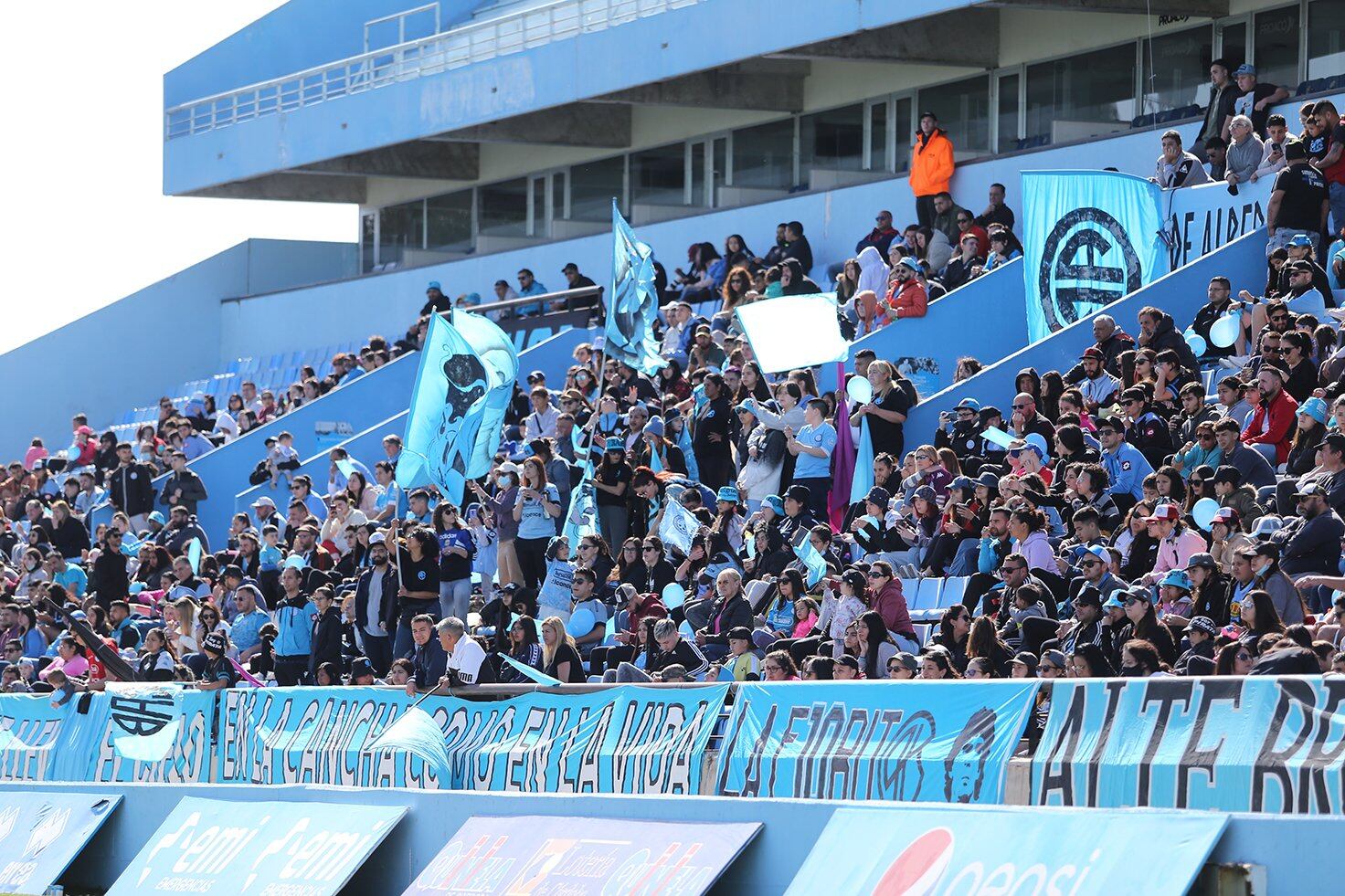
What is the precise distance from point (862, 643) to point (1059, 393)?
12.4ft

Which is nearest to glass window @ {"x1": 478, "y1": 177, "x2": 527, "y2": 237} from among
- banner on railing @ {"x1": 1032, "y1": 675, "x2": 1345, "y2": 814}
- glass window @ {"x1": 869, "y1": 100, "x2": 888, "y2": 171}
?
glass window @ {"x1": 869, "y1": 100, "x2": 888, "y2": 171}

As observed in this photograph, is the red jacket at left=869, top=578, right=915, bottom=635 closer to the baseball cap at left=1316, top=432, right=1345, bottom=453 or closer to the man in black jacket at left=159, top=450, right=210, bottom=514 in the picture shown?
the baseball cap at left=1316, top=432, right=1345, bottom=453

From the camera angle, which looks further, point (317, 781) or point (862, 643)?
point (317, 781)

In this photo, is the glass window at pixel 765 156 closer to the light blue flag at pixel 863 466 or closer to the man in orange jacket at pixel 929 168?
the man in orange jacket at pixel 929 168

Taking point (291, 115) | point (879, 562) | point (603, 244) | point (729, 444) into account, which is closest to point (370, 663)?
point (729, 444)

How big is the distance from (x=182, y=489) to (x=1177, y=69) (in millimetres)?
11166

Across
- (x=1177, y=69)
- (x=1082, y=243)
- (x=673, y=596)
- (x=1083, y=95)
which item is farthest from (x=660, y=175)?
(x=673, y=596)

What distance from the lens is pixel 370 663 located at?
52.7 ft

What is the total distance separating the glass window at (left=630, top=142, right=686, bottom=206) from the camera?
30375 mm

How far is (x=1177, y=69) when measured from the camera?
2294cm

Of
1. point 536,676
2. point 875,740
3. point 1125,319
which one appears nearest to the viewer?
point 875,740

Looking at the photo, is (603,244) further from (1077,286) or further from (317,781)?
(317,781)

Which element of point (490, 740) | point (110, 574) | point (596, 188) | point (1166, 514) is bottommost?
point (490, 740)

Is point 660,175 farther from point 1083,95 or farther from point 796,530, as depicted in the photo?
point 796,530
